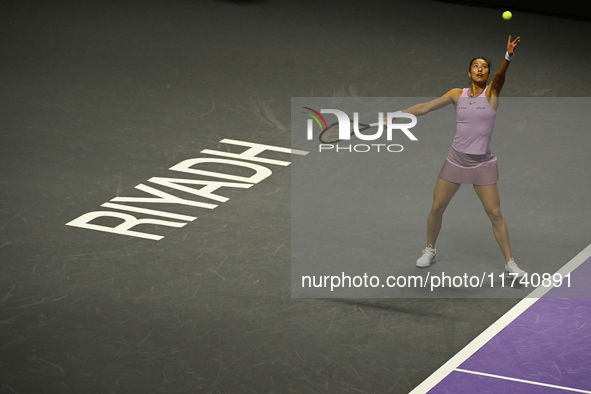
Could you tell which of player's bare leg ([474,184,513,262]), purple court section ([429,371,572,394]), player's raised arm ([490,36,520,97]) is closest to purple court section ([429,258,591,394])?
purple court section ([429,371,572,394])

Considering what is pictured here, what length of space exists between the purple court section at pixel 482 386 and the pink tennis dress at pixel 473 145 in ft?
5.42

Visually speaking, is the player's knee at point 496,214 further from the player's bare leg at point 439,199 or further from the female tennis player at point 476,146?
the player's bare leg at point 439,199

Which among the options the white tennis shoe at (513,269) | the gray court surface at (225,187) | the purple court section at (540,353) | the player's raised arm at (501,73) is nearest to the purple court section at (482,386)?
the purple court section at (540,353)

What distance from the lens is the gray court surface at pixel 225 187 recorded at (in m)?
6.37

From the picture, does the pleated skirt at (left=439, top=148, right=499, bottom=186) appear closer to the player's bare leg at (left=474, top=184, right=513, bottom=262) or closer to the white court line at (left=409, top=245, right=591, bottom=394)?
the player's bare leg at (left=474, top=184, right=513, bottom=262)

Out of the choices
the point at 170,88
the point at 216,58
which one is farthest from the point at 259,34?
the point at 170,88

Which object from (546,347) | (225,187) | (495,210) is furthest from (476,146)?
(225,187)

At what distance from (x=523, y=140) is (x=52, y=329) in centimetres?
578

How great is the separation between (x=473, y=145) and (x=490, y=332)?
4.34 ft

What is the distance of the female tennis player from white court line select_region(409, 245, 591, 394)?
0.29 metres

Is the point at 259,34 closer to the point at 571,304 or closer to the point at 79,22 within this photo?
the point at 79,22

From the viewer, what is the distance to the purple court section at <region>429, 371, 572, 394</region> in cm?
587

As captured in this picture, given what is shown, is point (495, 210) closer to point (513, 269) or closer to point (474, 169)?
point (474, 169)

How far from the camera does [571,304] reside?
23.3 ft
